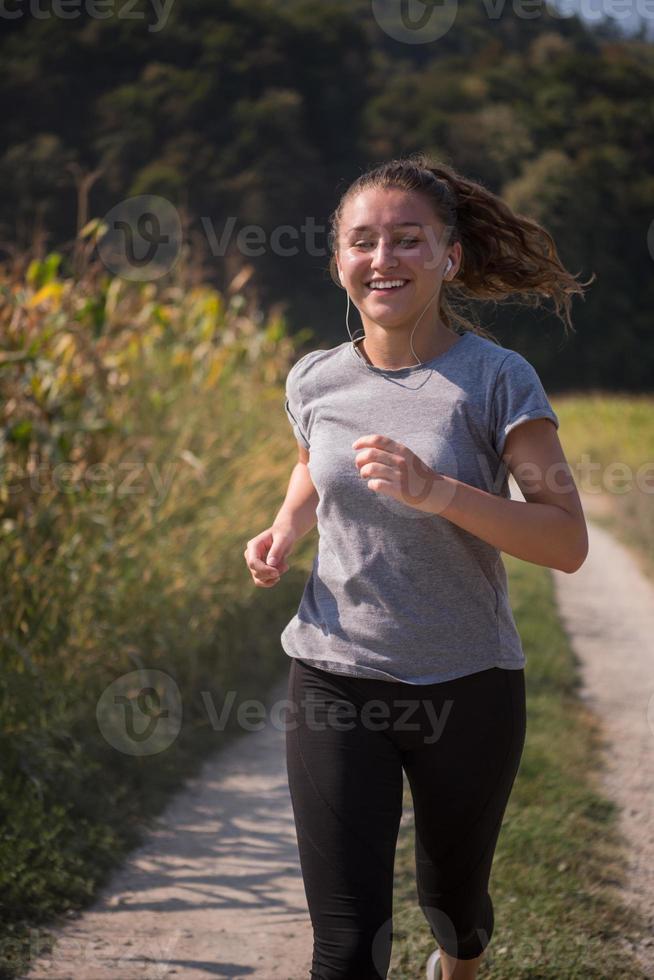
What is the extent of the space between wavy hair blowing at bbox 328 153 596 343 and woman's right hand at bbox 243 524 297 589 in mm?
532

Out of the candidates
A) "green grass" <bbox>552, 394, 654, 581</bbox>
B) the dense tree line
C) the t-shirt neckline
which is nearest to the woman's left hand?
the t-shirt neckline

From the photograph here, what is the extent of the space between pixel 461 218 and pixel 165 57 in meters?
24.7

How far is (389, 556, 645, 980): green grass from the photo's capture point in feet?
8.98

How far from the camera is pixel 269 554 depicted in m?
2.13

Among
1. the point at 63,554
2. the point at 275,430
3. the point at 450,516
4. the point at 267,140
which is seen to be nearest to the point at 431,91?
the point at 267,140

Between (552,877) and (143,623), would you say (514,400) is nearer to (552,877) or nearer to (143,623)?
(552,877)

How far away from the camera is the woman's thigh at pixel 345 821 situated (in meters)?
1.86

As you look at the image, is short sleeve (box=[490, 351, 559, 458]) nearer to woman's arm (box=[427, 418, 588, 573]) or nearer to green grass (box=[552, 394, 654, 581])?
woman's arm (box=[427, 418, 588, 573])

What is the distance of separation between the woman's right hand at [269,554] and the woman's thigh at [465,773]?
1.25 ft

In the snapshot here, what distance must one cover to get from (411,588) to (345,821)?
16.0 inches

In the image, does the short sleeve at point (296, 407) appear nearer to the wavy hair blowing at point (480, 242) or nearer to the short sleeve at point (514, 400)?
the wavy hair blowing at point (480, 242)

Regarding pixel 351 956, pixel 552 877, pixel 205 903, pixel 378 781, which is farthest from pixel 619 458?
pixel 351 956

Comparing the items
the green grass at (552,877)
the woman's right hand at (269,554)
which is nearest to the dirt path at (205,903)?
the green grass at (552,877)

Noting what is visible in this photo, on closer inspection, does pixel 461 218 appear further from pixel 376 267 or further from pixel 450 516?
pixel 450 516
